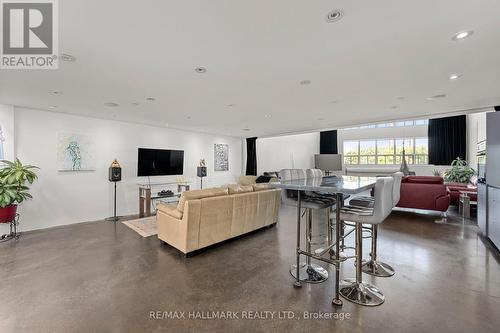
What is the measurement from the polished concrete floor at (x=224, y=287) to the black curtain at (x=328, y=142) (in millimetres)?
8559

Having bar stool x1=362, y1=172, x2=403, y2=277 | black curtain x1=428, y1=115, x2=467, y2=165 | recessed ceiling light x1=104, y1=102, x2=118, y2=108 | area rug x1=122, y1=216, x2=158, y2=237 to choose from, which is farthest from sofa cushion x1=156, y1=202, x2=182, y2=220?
black curtain x1=428, y1=115, x2=467, y2=165

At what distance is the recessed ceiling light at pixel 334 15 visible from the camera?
62.2 inches

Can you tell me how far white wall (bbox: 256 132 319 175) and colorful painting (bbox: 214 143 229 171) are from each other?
4.48 ft

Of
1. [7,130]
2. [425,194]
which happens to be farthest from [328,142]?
[7,130]

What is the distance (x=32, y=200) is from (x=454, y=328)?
21.3ft

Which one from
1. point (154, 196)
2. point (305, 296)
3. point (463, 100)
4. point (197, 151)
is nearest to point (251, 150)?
point (197, 151)

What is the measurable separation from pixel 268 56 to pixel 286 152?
8.10 meters

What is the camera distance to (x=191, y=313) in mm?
1894

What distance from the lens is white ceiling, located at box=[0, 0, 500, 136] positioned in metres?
1.58

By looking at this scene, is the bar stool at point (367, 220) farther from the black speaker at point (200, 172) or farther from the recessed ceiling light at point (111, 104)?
the black speaker at point (200, 172)

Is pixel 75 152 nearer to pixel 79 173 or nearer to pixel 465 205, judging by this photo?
pixel 79 173

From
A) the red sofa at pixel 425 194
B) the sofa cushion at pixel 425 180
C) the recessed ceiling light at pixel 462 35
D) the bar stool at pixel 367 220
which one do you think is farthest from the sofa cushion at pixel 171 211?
the sofa cushion at pixel 425 180

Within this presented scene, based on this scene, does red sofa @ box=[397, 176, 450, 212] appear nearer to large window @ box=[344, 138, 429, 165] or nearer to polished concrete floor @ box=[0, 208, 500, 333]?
polished concrete floor @ box=[0, 208, 500, 333]

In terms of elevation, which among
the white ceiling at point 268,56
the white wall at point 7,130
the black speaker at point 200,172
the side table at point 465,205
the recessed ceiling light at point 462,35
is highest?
the recessed ceiling light at point 462,35
